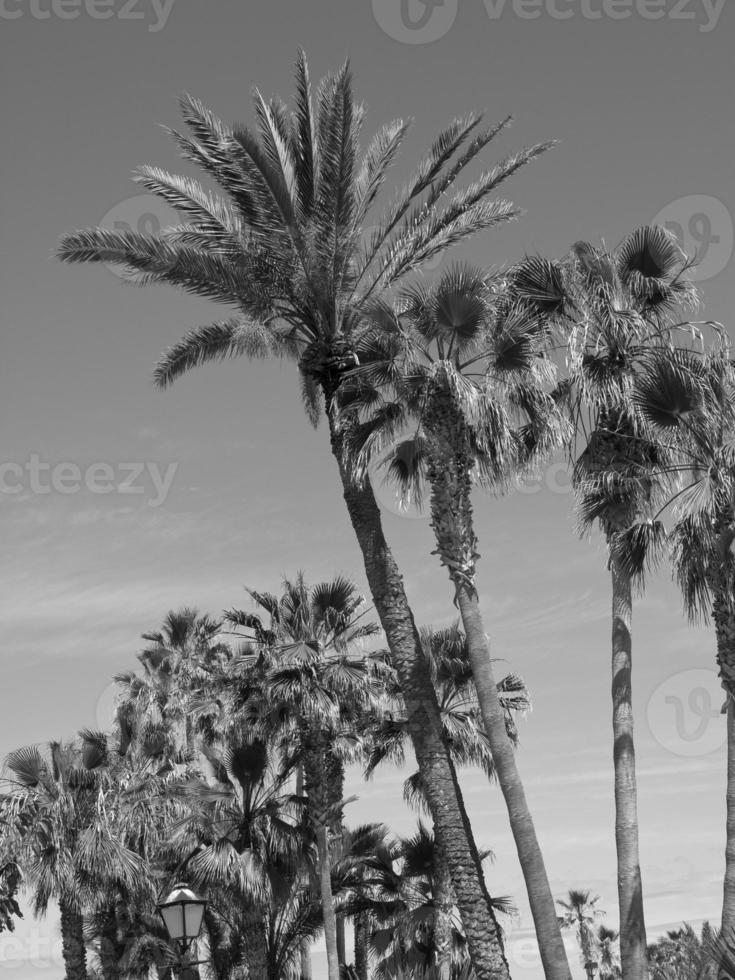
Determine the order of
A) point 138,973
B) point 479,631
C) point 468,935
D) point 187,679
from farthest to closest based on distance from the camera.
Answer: point 187,679 → point 138,973 → point 479,631 → point 468,935

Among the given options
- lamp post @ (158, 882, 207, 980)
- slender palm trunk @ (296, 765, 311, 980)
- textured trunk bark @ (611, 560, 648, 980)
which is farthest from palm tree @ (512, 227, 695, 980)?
slender palm trunk @ (296, 765, 311, 980)

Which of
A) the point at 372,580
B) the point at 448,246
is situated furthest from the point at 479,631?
the point at 448,246

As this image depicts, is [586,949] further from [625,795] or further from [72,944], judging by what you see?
[625,795]

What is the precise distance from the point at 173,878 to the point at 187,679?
12.2 m

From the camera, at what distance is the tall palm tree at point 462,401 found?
1545cm

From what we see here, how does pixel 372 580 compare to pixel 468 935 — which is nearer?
pixel 468 935

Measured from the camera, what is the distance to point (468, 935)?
45.2 ft

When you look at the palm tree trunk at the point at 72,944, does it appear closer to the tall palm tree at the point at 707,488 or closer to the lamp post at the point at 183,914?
the lamp post at the point at 183,914

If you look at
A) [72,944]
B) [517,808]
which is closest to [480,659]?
[517,808]

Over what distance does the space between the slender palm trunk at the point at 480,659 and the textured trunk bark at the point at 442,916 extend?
24.7 ft

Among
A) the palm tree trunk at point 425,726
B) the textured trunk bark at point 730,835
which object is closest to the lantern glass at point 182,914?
the palm tree trunk at point 425,726

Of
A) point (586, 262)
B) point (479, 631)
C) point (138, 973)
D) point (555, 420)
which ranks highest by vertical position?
point (586, 262)

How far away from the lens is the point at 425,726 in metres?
14.8

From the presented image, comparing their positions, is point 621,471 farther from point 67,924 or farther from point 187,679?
point 187,679
